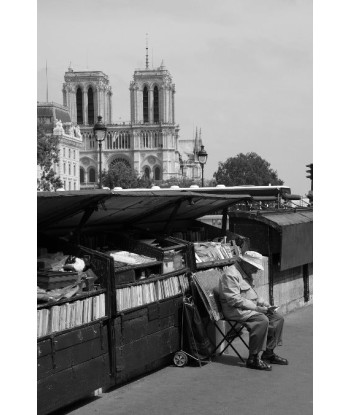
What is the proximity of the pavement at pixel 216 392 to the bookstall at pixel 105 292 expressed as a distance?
16cm

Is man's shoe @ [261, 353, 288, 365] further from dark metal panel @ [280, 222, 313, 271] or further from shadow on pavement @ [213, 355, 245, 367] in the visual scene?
dark metal panel @ [280, 222, 313, 271]

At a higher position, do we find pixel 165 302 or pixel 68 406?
pixel 165 302

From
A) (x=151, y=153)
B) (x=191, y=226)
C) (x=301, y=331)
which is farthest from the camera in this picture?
(x=151, y=153)

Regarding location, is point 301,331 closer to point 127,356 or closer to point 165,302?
point 165,302

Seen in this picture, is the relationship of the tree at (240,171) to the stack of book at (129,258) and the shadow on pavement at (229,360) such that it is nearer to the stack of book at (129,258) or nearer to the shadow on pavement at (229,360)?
the shadow on pavement at (229,360)

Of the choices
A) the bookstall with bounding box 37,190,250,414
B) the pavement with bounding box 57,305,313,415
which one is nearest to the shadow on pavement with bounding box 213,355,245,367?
the pavement with bounding box 57,305,313,415

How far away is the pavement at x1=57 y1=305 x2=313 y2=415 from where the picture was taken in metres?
5.70

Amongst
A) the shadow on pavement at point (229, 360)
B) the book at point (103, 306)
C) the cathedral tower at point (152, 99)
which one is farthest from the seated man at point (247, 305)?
the cathedral tower at point (152, 99)

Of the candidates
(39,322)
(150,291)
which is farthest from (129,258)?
(39,322)

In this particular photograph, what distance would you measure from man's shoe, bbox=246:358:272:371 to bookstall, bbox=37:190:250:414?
71 centimetres

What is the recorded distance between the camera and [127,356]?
6.18 m
